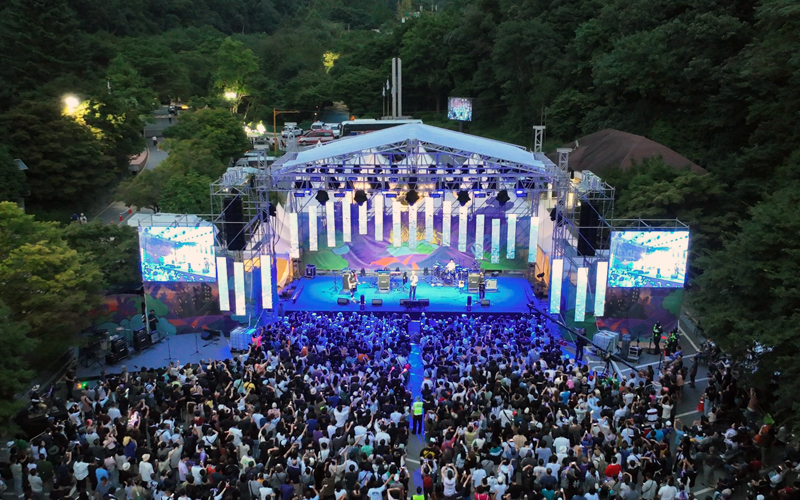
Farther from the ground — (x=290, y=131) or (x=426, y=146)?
(x=426, y=146)

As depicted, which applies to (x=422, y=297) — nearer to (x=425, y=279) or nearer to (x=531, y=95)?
(x=425, y=279)

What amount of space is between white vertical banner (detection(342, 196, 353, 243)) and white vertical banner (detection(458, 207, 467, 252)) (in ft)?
13.2

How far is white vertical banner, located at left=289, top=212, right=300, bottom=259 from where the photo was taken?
79.5 feet

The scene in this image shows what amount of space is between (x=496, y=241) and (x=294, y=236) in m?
7.32

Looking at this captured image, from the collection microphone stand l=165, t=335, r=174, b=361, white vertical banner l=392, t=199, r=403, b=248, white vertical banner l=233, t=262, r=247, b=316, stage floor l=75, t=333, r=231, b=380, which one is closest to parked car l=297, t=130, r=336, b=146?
white vertical banner l=392, t=199, r=403, b=248

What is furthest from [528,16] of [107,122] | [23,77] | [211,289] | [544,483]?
[544,483]

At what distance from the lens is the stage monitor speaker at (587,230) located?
2028 centimetres

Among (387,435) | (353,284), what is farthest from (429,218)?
(387,435)

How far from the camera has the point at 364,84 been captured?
5316cm

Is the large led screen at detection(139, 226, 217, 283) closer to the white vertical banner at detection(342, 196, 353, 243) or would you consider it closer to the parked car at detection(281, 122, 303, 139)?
the white vertical banner at detection(342, 196, 353, 243)

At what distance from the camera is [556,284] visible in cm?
2127

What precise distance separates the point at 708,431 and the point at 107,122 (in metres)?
30.8

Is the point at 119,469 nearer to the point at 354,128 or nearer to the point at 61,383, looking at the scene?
the point at 61,383

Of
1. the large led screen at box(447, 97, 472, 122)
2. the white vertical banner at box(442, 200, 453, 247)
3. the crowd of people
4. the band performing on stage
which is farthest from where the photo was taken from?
the large led screen at box(447, 97, 472, 122)
